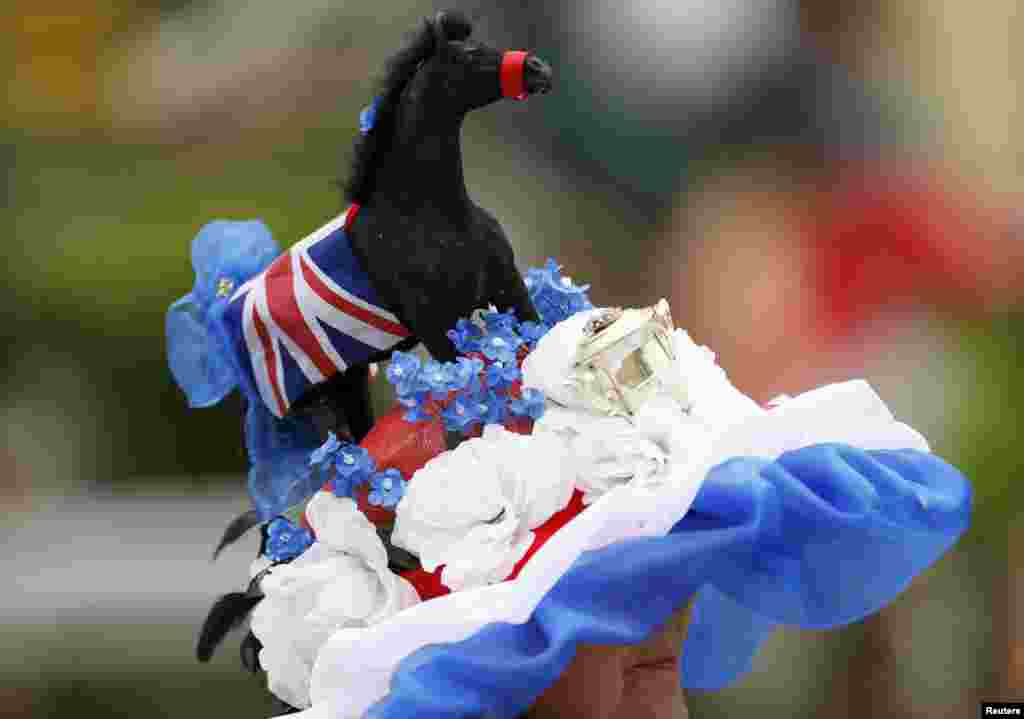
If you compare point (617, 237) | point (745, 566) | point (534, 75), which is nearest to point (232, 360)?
point (534, 75)

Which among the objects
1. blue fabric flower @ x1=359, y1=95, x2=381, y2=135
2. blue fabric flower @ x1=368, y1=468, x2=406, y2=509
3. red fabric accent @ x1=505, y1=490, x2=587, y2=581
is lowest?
red fabric accent @ x1=505, y1=490, x2=587, y2=581

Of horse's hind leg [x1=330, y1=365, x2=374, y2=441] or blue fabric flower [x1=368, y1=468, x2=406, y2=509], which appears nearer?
blue fabric flower [x1=368, y1=468, x2=406, y2=509]

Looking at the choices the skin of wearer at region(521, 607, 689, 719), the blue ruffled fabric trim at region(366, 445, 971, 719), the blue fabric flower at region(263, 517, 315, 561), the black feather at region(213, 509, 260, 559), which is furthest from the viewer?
the black feather at region(213, 509, 260, 559)

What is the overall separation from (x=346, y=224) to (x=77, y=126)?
749 mm

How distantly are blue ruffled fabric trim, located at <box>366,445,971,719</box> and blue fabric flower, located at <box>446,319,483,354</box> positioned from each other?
238 mm

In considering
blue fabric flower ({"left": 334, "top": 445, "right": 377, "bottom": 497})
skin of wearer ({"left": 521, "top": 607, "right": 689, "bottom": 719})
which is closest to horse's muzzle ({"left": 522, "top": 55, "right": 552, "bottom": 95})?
blue fabric flower ({"left": 334, "top": 445, "right": 377, "bottom": 497})

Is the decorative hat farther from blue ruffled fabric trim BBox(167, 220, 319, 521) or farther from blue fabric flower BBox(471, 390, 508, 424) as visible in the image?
blue ruffled fabric trim BBox(167, 220, 319, 521)

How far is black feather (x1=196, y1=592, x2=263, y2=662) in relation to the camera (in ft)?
3.97

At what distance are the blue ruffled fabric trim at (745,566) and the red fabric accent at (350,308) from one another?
0.34m

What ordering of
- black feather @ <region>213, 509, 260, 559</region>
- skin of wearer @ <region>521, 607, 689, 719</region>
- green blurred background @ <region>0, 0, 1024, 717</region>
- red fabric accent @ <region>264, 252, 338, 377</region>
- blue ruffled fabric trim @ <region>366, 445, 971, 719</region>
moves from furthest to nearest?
→ 1. green blurred background @ <region>0, 0, 1024, 717</region>
2. black feather @ <region>213, 509, 260, 559</region>
3. red fabric accent @ <region>264, 252, 338, 377</region>
4. skin of wearer @ <region>521, 607, 689, 719</region>
5. blue ruffled fabric trim @ <region>366, 445, 971, 719</region>

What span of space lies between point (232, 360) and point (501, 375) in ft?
1.01

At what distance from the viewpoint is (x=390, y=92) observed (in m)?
1.13

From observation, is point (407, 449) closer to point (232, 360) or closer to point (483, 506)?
point (483, 506)

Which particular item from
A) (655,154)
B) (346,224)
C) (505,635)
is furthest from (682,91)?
(505,635)
